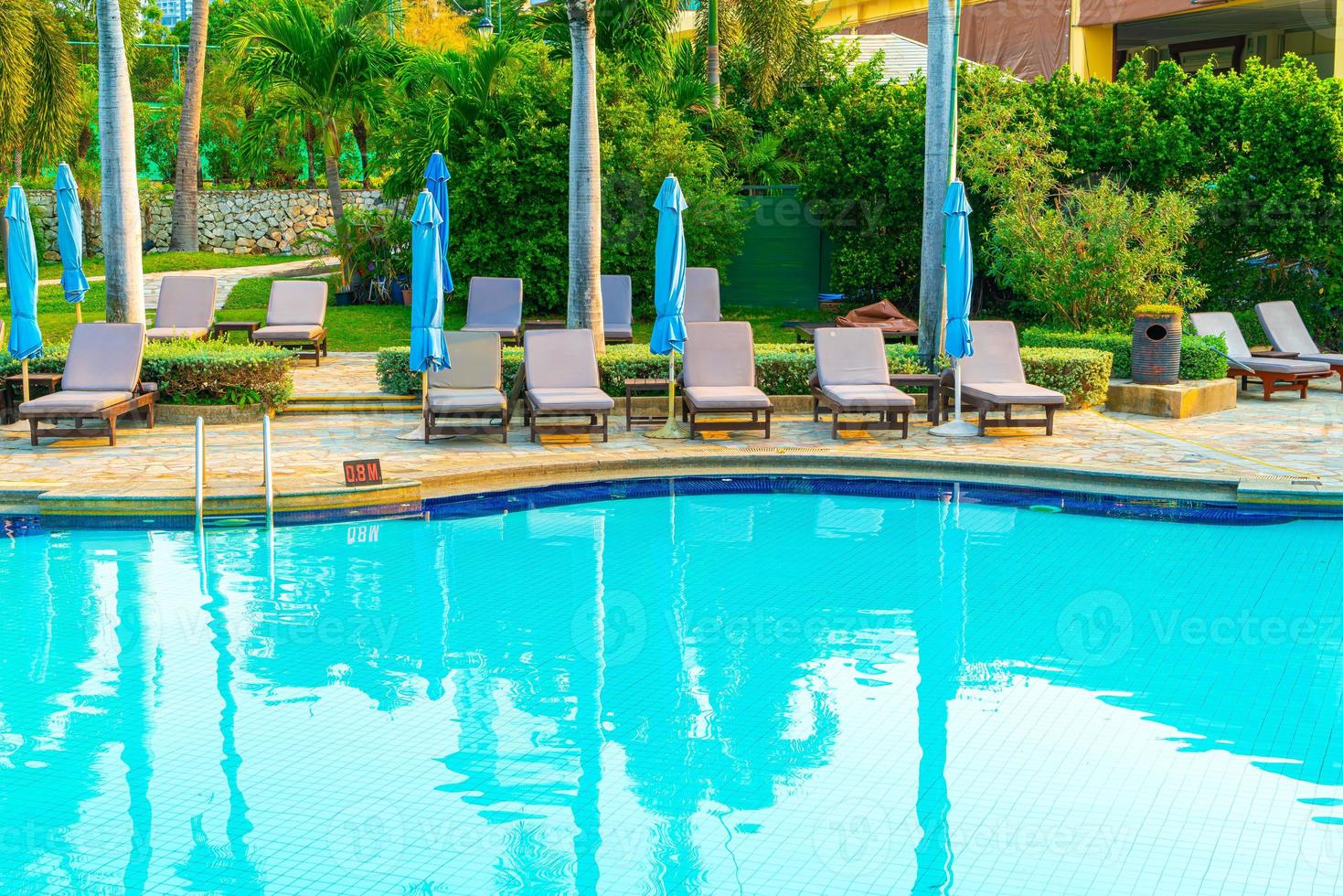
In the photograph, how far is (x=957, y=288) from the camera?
15133mm

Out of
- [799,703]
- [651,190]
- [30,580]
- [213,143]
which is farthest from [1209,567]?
[213,143]

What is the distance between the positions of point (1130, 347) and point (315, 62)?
49.4 ft

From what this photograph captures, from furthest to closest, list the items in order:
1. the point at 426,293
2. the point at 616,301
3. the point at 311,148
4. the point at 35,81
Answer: the point at 311,148, the point at 35,81, the point at 616,301, the point at 426,293

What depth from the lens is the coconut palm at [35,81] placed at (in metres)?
21.5

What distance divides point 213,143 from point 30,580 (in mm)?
30959

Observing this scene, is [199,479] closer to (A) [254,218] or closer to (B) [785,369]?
(B) [785,369]

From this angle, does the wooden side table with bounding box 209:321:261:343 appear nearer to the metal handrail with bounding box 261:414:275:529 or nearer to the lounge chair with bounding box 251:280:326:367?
the lounge chair with bounding box 251:280:326:367

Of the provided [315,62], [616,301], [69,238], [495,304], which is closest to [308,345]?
[495,304]

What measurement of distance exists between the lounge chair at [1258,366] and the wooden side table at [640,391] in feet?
23.4

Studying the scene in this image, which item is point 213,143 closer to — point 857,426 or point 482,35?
point 482,35

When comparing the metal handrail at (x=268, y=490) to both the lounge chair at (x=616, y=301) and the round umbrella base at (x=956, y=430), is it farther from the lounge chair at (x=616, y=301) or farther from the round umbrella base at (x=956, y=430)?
the lounge chair at (x=616, y=301)

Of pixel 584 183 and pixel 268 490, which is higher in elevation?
pixel 584 183

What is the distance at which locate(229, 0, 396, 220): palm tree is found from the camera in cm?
2462

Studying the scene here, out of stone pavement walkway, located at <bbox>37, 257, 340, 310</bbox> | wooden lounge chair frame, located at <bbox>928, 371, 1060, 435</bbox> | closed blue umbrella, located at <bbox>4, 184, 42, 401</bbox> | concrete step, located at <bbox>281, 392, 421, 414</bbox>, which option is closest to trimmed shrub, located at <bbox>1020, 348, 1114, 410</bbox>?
wooden lounge chair frame, located at <bbox>928, 371, 1060, 435</bbox>
